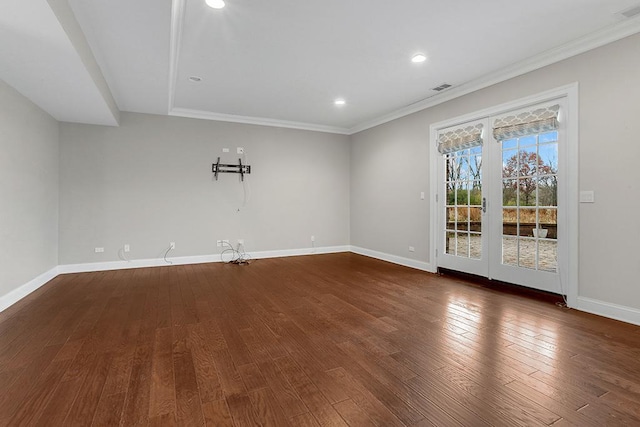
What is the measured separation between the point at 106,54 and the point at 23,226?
2275 millimetres

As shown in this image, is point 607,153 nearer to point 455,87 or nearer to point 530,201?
point 530,201

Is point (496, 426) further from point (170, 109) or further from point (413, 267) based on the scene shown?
point (170, 109)

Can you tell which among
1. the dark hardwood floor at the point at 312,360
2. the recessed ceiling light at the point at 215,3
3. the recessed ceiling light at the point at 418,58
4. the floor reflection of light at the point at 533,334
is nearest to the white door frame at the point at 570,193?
the dark hardwood floor at the point at 312,360

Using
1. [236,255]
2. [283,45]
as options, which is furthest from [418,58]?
[236,255]

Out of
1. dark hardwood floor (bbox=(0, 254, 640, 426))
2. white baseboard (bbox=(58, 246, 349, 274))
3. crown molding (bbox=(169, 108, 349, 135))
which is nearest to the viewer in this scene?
dark hardwood floor (bbox=(0, 254, 640, 426))

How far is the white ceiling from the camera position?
102 inches

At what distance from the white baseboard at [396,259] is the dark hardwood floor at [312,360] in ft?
3.93

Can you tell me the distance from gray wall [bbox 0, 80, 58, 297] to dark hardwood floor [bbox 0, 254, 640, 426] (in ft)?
1.69

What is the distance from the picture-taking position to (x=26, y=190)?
148 inches

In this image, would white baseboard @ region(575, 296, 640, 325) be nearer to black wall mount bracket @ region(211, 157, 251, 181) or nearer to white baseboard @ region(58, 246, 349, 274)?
white baseboard @ region(58, 246, 349, 274)

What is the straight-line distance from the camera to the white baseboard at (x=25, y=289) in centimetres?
323

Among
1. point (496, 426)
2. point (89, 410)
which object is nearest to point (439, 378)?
point (496, 426)

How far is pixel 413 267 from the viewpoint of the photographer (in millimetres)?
5332

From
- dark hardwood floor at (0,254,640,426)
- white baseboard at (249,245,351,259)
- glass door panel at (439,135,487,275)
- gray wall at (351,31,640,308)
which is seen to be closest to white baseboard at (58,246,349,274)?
white baseboard at (249,245,351,259)
